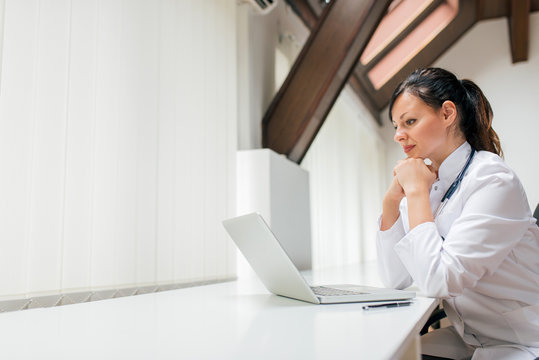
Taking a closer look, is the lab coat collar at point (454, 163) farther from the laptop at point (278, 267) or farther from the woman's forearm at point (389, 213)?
the laptop at point (278, 267)

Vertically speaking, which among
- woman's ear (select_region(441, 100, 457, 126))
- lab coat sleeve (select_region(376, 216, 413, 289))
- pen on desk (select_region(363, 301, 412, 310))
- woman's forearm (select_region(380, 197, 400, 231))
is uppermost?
woman's ear (select_region(441, 100, 457, 126))

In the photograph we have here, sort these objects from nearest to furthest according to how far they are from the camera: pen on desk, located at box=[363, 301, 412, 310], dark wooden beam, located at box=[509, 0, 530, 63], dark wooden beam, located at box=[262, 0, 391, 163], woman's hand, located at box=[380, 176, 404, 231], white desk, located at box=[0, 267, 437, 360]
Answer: white desk, located at box=[0, 267, 437, 360], pen on desk, located at box=[363, 301, 412, 310], woman's hand, located at box=[380, 176, 404, 231], dark wooden beam, located at box=[262, 0, 391, 163], dark wooden beam, located at box=[509, 0, 530, 63]

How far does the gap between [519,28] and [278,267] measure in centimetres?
460

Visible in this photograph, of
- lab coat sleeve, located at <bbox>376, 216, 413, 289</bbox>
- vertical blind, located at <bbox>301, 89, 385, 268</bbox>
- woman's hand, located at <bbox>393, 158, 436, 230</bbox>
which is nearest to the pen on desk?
woman's hand, located at <bbox>393, 158, 436, 230</bbox>

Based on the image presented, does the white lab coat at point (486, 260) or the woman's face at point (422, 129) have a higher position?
the woman's face at point (422, 129)

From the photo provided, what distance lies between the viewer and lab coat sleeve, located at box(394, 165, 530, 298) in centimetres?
83

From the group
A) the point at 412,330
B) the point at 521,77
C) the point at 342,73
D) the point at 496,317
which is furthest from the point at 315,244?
the point at 521,77

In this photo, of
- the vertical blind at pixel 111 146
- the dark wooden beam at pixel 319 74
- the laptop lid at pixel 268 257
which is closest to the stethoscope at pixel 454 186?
the laptop lid at pixel 268 257

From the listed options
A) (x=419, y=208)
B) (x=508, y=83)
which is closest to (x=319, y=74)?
(x=419, y=208)

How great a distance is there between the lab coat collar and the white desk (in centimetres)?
30

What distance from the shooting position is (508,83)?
477 centimetres

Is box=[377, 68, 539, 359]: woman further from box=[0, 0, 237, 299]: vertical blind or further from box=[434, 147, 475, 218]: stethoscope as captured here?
box=[0, 0, 237, 299]: vertical blind

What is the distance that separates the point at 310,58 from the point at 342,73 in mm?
187

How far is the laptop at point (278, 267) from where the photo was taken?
853 millimetres
